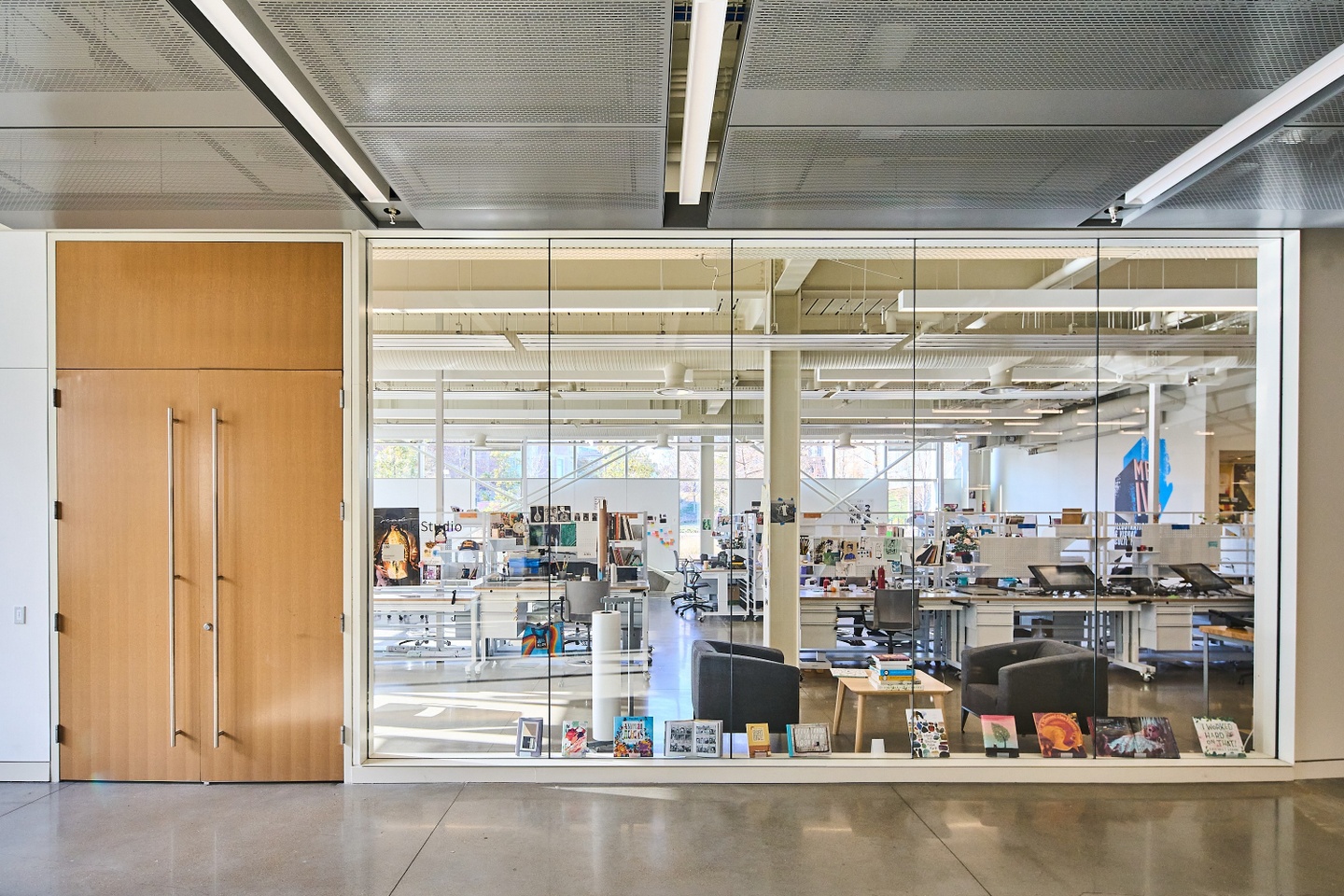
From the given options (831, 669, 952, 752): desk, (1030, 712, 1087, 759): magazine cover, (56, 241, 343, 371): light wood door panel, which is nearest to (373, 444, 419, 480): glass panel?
(56, 241, 343, 371): light wood door panel

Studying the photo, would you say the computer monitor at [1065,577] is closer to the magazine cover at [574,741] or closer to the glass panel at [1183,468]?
the glass panel at [1183,468]

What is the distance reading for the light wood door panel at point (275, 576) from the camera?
4465 mm

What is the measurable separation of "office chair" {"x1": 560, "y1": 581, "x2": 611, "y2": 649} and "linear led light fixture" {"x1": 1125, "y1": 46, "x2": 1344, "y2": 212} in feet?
13.1

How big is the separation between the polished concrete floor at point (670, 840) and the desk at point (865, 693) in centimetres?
45

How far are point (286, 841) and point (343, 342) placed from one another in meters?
2.73

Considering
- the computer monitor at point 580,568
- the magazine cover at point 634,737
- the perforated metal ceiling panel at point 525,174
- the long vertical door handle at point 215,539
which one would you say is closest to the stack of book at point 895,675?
the magazine cover at point 634,737

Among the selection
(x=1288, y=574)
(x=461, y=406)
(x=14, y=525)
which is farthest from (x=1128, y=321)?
(x=14, y=525)

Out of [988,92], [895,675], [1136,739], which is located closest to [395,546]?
[895,675]

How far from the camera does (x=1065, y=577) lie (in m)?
7.41

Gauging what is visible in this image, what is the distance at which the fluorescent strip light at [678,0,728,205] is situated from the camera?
246 cm

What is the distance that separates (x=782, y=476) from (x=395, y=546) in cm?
280

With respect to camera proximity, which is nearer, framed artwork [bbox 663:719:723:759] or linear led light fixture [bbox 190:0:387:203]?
linear led light fixture [bbox 190:0:387:203]

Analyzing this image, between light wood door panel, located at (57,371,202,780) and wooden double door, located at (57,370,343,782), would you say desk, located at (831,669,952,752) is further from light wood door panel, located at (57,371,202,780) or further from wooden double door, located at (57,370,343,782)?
light wood door panel, located at (57,371,202,780)

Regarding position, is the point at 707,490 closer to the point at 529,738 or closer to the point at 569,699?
the point at 569,699
